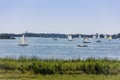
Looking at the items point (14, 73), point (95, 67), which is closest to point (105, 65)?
point (95, 67)

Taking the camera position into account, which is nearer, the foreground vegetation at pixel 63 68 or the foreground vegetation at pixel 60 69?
the foreground vegetation at pixel 60 69

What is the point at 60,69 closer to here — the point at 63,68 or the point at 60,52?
the point at 63,68

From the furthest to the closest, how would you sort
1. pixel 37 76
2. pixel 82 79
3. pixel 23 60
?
pixel 23 60 → pixel 37 76 → pixel 82 79

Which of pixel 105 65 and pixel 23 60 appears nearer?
pixel 105 65

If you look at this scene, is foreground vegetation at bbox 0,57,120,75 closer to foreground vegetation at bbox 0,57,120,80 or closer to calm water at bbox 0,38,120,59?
foreground vegetation at bbox 0,57,120,80

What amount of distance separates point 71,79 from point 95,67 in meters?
5.07

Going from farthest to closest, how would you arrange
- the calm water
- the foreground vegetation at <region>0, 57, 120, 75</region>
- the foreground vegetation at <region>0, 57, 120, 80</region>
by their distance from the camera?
the calm water, the foreground vegetation at <region>0, 57, 120, 75</region>, the foreground vegetation at <region>0, 57, 120, 80</region>

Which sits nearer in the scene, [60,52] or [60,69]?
[60,69]

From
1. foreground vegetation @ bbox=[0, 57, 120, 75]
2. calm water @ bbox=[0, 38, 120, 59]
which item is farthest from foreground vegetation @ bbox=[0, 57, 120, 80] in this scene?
calm water @ bbox=[0, 38, 120, 59]

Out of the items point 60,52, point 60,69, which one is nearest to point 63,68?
point 60,69

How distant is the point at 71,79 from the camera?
24391 millimetres

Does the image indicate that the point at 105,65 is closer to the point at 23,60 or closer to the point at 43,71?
the point at 43,71

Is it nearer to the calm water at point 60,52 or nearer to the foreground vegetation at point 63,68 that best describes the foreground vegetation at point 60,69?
the foreground vegetation at point 63,68

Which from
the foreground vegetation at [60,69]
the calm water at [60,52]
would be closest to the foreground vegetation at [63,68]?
the foreground vegetation at [60,69]
